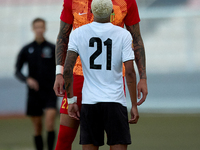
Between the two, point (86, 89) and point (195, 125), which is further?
point (195, 125)

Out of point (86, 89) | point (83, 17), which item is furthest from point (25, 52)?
point (86, 89)

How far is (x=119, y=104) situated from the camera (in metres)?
2.62

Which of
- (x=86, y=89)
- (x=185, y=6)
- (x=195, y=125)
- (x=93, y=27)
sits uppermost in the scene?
(x=185, y=6)

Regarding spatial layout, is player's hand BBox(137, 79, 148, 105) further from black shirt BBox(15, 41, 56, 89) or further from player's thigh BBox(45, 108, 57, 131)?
black shirt BBox(15, 41, 56, 89)

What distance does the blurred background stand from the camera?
13.6 meters

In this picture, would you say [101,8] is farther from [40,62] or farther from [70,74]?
[40,62]

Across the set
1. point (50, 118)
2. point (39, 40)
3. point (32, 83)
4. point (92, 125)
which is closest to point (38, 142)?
point (50, 118)

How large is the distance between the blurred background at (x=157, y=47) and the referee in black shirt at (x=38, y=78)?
7406mm

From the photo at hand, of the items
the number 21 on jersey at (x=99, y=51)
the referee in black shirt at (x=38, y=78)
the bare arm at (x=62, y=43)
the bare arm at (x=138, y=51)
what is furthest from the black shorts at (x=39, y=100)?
the number 21 on jersey at (x=99, y=51)

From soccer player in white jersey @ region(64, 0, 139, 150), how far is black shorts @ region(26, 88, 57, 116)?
117 inches

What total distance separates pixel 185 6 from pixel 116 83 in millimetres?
13884

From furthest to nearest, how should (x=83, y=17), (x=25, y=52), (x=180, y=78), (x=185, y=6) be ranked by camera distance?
(x=185, y=6), (x=180, y=78), (x=25, y=52), (x=83, y=17)

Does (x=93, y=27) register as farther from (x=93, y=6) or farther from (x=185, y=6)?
Result: (x=185, y=6)

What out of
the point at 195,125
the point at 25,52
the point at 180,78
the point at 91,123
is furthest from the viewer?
the point at 180,78
